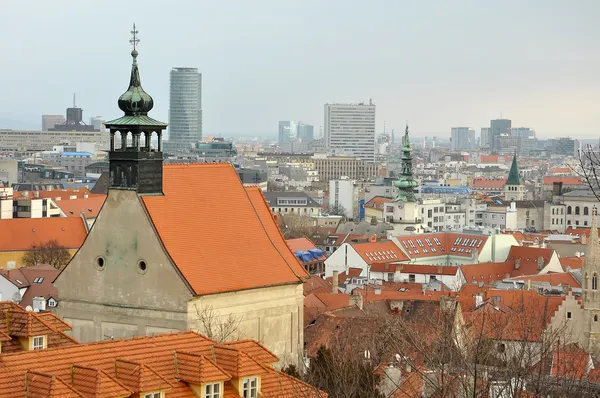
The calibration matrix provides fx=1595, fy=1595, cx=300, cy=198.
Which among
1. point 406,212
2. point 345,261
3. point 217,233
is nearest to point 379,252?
point 345,261

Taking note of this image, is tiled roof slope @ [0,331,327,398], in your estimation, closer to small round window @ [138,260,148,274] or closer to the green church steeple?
small round window @ [138,260,148,274]

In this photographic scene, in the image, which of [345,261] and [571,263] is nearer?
[571,263]

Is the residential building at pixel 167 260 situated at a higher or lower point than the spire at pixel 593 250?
higher

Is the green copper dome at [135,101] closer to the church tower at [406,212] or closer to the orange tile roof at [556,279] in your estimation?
the orange tile roof at [556,279]

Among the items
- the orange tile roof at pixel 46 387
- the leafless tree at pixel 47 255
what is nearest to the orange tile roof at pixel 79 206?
the leafless tree at pixel 47 255

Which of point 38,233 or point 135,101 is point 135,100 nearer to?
point 135,101

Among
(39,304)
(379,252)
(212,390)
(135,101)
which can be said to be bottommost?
(379,252)

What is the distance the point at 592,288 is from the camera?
81625 millimetres

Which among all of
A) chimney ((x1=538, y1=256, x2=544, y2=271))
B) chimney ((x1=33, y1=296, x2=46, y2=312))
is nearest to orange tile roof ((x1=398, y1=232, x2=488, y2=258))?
chimney ((x1=538, y1=256, x2=544, y2=271))

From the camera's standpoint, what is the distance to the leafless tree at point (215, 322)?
2071 inches

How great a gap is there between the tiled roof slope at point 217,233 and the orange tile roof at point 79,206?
88.1 m

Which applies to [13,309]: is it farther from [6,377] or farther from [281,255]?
[281,255]

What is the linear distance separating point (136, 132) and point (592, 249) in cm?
3512

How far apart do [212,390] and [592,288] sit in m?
53.9
